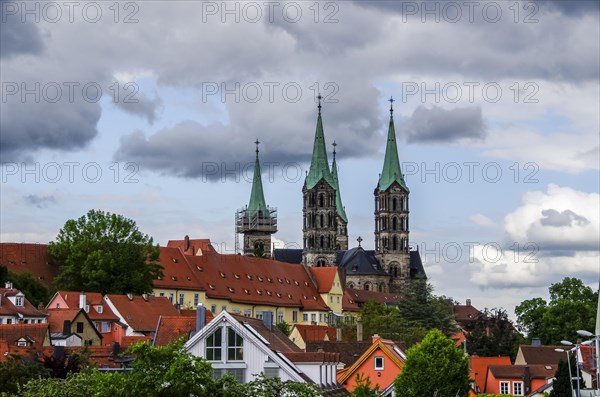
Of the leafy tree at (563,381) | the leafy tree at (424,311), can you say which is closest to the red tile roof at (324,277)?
the leafy tree at (424,311)

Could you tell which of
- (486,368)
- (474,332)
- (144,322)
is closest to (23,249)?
(144,322)

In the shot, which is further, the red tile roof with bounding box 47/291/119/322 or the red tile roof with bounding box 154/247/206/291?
the red tile roof with bounding box 154/247/206/291

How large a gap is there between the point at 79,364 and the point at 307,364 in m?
16.4

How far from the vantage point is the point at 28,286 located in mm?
123062

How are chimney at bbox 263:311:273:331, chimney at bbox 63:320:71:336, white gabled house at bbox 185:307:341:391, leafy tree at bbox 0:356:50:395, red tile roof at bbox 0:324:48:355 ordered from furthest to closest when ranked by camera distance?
chimney at bbox 63:320:71:336
red tile roof at bbox 0:324:48:355
chimney at bbox 263:311:273:331
leafy tree at bbox 0:356:50:395
white gabled house at bbox 185:307:341:391

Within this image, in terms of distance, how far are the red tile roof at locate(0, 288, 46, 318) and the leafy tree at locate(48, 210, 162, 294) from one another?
16.1 m

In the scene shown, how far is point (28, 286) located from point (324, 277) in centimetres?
6529

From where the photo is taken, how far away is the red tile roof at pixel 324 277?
181 meters

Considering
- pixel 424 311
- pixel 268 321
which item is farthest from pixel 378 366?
pixel 424 311

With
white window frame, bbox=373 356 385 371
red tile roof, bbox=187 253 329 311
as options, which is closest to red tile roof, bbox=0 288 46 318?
white window frame, bbox=373 356 385 371

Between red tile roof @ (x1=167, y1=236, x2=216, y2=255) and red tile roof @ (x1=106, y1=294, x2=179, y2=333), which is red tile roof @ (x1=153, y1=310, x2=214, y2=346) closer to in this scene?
red tile roof @ (x1=106, y1=294, x2=179, y2=333)

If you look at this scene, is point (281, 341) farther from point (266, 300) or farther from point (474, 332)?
point (266, 300)

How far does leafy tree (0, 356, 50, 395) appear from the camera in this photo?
67.6 m

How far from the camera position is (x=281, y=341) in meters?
69.8
